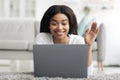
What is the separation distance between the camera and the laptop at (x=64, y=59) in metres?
1.01

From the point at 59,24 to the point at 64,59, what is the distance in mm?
345

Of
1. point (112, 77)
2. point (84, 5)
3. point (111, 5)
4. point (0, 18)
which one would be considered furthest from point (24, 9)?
point (112, 77)

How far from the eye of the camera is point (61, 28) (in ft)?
4.38

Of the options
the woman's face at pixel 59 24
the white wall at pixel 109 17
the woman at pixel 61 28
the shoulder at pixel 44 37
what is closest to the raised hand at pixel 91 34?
the woman at pixel 61 28

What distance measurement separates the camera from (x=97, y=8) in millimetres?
4594

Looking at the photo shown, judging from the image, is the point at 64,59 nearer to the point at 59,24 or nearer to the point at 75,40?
the point at 59,24

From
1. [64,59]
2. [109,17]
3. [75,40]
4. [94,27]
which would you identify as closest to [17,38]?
[109,17]

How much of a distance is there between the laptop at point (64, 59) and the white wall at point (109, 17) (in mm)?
3590

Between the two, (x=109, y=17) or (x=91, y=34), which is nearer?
(x=91, y=34)

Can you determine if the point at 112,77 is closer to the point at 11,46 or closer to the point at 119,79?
the point at 119,79

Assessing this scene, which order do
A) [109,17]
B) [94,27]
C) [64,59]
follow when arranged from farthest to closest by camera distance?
[109,17]
[94,27]
[64,59]

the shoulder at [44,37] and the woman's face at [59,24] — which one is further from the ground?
the woman's face at [59,24]

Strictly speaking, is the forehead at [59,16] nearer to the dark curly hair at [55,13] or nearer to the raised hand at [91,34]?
the dark curly hair at [55,13]

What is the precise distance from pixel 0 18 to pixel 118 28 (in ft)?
6.09
